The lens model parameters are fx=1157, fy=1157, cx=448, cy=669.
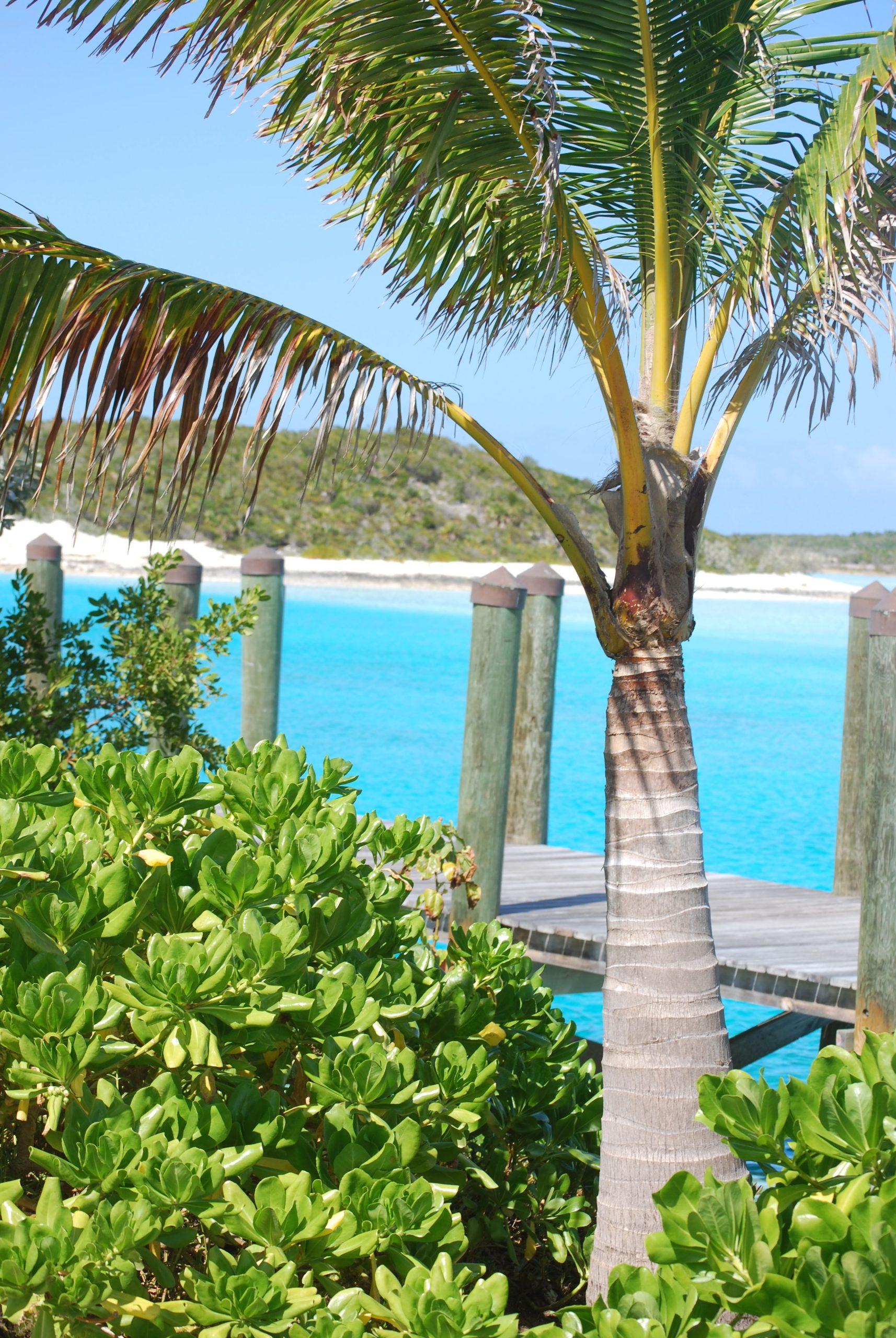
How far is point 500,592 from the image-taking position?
Answer: 457 cm

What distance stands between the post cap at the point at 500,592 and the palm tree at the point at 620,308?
1.81 metres

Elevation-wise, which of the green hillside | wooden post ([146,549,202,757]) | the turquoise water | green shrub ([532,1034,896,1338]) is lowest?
the turquoise water

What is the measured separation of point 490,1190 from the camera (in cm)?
260

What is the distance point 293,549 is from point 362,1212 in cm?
4045

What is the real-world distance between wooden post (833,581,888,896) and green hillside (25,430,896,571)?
30.3m

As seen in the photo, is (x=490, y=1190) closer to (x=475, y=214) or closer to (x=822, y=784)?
(x=475, y=214)

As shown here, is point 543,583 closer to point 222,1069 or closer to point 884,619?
point 884,619

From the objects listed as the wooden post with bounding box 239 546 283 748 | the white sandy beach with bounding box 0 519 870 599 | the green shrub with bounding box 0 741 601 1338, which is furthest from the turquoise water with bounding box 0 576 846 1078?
the green shrub with bounding box 0 741 601 1338

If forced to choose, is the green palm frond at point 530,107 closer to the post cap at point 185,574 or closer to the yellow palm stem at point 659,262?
the yellow palm stem at point 659,262

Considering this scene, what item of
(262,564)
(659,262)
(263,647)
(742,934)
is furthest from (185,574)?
(659,262)

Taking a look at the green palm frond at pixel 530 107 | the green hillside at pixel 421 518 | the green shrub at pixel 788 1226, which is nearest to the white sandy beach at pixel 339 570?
the green hillside at pixel 421 518

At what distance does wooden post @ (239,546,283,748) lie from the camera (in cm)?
625

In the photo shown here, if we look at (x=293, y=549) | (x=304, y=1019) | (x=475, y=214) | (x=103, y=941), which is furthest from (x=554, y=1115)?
(x=293, y=549)

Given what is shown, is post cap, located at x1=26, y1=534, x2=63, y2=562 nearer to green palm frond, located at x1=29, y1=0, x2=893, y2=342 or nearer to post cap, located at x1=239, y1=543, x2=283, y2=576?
post cap, located at x1=239, y1=543, x2=283, y2=576
